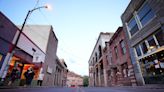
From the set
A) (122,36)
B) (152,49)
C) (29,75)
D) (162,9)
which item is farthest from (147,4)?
(29,75)

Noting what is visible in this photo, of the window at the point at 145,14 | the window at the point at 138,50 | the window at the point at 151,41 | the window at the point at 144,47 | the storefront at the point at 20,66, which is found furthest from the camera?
the storefront at the point at 20,66

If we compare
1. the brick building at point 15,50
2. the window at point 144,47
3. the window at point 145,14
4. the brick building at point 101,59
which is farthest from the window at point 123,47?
the brick building at point 15,50

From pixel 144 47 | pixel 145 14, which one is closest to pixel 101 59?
pixel 144 47

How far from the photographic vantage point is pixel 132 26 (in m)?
11.9

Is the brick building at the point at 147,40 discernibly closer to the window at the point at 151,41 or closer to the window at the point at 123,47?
the window at the point at 151,41

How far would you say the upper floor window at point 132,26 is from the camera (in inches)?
445

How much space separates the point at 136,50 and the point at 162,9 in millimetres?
4796

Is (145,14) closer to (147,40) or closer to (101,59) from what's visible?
(147,40)

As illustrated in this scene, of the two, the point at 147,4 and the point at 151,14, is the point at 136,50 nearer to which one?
the point at 151,14

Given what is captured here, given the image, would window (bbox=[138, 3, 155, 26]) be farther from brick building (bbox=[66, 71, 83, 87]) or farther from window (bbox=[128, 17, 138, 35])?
brick building (bbox=[66, 71, 83, 87])

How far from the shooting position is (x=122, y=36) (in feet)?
47.0

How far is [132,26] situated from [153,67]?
537 cm

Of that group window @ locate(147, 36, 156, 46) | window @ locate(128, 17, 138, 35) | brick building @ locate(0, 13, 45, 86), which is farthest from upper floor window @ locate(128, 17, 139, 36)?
brick building @ locate(0, 13, 45, 86)

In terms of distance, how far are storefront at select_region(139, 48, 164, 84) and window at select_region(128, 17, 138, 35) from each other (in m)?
3.48
